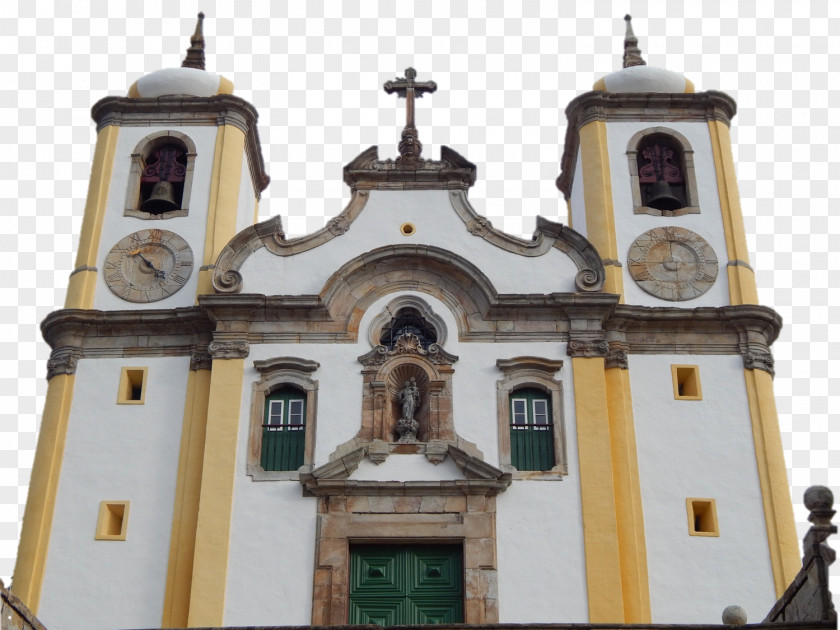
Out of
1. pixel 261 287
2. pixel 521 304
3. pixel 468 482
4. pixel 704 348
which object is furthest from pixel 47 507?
pixel 704 348

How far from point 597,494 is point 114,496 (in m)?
7.96

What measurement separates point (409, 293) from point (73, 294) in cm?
624

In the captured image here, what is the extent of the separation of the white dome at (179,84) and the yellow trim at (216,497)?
23.9 ft

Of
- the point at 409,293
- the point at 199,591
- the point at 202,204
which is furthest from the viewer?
the point at 202,204

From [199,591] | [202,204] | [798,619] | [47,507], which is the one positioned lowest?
[798,619]

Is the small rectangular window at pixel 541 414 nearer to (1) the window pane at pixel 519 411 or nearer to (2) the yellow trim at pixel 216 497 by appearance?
(1) the window pane at pixel 519 411

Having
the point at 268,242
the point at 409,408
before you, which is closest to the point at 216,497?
the point at 409,408

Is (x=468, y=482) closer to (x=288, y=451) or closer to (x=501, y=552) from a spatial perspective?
(x=501, y=552)

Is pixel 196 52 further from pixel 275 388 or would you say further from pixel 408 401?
pixel 408 401

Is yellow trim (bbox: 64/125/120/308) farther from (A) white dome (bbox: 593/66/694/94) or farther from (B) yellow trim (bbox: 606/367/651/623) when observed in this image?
(A) white dome (bbox: 593/66/694/94)

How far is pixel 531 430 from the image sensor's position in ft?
73.2

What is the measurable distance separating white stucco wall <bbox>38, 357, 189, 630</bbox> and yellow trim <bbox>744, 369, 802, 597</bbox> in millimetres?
9792

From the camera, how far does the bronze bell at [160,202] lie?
2575cm

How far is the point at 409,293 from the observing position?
77.7 ft
